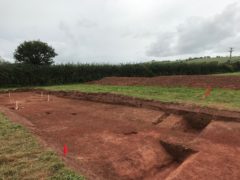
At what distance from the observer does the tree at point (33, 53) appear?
105 ft

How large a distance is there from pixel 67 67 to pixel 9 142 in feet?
76.7

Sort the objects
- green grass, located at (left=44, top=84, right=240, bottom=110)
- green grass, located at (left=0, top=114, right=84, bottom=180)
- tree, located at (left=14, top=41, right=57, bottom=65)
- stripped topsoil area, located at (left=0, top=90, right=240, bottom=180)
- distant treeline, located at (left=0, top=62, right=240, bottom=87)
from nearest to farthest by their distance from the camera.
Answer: green grass, located at (left=0, top=114, right=84, bottom=180), stripped topsoil area, located at (left=0, top=90, right=240, bottom=180), green grass, located at (left=44, top=84, right=240, bottom=110), distant treeline, located at (left=0, top=62, right=240, bottom=87), tree, located at (left=14, top=41, right=57, bottom=65)

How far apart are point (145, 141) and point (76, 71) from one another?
23.2m

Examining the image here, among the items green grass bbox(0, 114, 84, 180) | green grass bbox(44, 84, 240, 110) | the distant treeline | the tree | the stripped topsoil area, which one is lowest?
the stripped topsoil area

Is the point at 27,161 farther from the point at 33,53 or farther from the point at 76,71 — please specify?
the point at 33,53

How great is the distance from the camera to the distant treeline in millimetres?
24425

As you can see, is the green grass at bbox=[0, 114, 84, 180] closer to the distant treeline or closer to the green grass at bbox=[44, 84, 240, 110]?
the green grass at bbox=[44, 84, 240, 110]

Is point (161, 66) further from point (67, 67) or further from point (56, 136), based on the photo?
point (56, 136)

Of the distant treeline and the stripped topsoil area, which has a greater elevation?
the distant treeline

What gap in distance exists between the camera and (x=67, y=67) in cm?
2809

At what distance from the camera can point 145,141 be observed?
20.4ft

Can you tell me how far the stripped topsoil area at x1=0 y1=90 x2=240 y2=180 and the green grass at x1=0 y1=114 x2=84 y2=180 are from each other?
12.2 inches

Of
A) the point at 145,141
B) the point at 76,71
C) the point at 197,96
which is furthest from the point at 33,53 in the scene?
the point at 145,141

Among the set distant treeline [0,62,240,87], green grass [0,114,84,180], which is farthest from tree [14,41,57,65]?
green grass [0,114,84,180]
